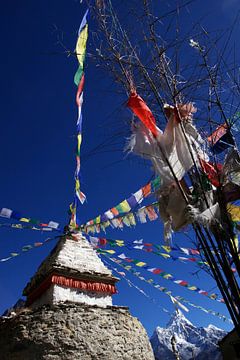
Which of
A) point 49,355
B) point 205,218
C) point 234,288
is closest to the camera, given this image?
point 234,288

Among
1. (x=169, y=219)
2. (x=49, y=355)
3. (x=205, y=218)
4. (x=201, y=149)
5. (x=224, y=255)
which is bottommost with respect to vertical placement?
(x=49, y=355)

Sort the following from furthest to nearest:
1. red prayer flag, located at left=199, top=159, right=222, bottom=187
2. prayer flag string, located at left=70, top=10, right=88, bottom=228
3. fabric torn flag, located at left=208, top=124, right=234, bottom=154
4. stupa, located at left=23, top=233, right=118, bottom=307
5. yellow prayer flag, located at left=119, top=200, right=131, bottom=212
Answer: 1. yellow prayer flag, located at left=119, top=200, right=131, bottom=212
2. stupa, located at left=23, top=233, right=118, bottom=307
3. prayer flag string, located at left=70, top=10, right=88, bottom=228
4. fabric torn flag, located at left=208, top=124, right=234, bottom=154
5. red prayer flag, located at left=199, top=159, right=222, bottom=187

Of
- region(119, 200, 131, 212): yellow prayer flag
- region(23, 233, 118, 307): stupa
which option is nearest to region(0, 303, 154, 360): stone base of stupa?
region(23, 233, 118, 307): stupa

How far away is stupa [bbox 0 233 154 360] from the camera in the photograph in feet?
23.8

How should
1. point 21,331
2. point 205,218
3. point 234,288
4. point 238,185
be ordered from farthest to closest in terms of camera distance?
point 21,331
point 238,185
point 205,218
point 234,288

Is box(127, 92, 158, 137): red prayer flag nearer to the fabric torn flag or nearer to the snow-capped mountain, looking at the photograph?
the fabric torn flag

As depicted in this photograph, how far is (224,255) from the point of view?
1.89m

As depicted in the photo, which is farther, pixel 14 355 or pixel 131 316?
pixel 131 316

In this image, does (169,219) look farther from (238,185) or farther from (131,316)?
(131,316)

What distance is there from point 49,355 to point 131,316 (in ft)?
8.55

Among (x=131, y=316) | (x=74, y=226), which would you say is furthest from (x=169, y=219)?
(x=74, y=226)

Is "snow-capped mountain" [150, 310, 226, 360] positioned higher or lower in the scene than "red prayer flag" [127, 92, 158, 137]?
lower

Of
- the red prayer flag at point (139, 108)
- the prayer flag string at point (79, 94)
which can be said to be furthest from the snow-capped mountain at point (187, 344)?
the red prayer flag at point (139, 108)

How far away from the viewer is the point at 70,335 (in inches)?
292
